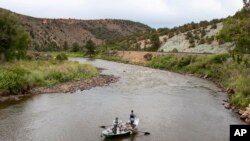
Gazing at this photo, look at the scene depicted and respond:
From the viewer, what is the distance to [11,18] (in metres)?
62.8

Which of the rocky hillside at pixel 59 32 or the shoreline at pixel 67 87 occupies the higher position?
the rocky hillside at pixel 59 32

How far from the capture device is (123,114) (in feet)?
124

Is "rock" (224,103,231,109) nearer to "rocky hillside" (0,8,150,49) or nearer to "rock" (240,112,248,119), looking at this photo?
"rock" (240,112,248,119)

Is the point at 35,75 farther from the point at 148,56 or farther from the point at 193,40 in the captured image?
the point at 193,40

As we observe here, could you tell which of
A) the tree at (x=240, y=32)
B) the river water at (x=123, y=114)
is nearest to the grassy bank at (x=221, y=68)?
the river water at (x=123, y=114)

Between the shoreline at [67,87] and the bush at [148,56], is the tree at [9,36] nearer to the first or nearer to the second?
the shoreline at [67,87]

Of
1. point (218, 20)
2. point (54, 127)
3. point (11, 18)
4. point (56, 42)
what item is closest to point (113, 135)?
point (54, 127)

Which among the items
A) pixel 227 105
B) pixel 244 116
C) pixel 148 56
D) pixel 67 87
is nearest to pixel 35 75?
pixel 67 87

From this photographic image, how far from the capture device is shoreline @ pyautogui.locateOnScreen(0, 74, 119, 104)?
4529 centimetres

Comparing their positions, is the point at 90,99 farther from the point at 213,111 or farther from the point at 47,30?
the point at 47,30

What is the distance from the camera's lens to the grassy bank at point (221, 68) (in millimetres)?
41666

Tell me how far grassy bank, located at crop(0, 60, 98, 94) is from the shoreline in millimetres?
895

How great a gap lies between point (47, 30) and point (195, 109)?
451 feet

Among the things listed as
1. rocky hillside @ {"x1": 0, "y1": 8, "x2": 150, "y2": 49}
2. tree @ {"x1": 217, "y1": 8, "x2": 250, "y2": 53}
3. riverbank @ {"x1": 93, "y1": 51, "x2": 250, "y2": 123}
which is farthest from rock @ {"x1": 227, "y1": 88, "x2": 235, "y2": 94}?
rocky hillside @ {"x1": 0, "y1": 8, "x2": 150, "y2": 49}
